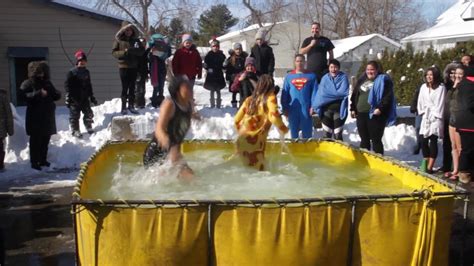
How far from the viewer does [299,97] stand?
888cm

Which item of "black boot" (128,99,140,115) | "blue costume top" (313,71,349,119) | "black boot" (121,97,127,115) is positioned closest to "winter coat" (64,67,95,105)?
"black boot" (121,97,127,115)

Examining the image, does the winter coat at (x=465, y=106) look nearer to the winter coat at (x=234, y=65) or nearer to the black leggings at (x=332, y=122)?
the black leggings at (x=332, y=122)

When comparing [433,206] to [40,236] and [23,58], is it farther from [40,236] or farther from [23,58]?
[23,58]

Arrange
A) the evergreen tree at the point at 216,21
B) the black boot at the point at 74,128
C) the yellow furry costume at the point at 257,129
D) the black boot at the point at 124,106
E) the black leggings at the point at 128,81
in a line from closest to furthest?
the yellow furry costume at the point at 257,129 < the black boot at the point at 74,128 < the black leggings at the point at 128,81 < the black boot at the point at 124,106 < the evergreen tree at the point at 216,21

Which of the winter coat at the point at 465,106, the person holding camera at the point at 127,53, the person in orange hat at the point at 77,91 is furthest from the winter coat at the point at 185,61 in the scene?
the winter coat at the point at 465,106

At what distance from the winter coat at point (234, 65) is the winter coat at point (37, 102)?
424 cm

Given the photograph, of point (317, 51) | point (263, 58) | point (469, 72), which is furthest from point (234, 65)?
point (469, 72)

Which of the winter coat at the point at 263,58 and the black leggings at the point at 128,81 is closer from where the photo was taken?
the black leggings at the point at 128,81

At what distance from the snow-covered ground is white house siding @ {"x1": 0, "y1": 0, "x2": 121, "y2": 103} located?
4.25 meters

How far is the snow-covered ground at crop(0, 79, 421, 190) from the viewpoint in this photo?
29.9 ft

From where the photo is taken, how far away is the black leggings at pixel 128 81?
11.1 metres

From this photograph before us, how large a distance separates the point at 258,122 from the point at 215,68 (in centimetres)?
539

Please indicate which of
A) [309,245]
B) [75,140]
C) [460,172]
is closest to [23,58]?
[75,140]

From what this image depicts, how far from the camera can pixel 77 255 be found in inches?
166
